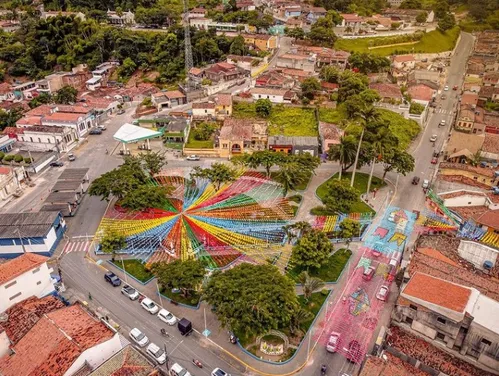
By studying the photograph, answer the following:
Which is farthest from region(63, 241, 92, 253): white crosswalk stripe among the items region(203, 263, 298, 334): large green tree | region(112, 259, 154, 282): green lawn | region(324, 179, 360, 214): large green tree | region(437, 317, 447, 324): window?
region(437, 317, 447, 324): window

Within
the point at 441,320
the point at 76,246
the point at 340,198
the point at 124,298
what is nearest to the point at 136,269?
the point at 124,298

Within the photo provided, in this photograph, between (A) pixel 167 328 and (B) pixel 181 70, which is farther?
(B) pixel 181 70

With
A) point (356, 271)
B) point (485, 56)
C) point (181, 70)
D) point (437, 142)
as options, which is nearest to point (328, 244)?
point (356, 271)

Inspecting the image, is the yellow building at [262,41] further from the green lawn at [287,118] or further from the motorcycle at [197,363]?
the motorcycle at [197,363]

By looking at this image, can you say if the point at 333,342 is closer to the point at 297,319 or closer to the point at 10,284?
the point at 297,319

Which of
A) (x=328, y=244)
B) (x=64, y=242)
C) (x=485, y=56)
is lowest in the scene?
(x=64, y=242)

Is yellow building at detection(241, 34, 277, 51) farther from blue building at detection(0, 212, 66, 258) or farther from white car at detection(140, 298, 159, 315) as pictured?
white car at detection(140, 298, 159, 315)

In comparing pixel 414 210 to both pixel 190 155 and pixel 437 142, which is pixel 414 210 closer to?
pixel 437 142
